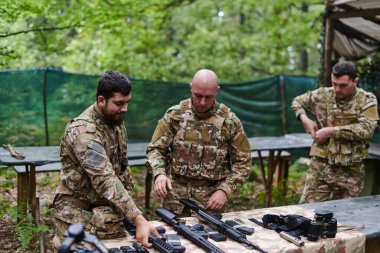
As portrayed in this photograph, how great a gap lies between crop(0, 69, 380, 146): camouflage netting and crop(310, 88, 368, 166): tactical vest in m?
2.69

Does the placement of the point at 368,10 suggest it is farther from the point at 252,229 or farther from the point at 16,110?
the point at 16,110

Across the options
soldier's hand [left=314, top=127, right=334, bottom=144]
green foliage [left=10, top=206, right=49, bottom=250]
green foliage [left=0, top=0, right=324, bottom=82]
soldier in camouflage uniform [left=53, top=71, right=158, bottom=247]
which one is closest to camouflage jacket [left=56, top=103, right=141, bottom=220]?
soldier in camouflage uniform [left=53, top=71, right=158, bottom=247]

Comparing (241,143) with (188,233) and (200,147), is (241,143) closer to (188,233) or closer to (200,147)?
(200,147)

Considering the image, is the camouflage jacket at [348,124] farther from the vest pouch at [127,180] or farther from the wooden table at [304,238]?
the vest pouch at [127,180]

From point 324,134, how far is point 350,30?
3.45 meters

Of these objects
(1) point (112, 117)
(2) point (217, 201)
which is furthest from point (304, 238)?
(1) point (112, 117)

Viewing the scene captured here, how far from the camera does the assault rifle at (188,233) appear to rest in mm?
2776

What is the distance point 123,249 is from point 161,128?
57.2 inches

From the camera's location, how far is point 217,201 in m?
3.71

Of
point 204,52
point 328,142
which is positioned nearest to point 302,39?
point 204,52

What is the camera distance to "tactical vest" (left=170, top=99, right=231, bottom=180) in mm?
3875

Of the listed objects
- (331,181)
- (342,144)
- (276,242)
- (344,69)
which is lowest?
(331,181)

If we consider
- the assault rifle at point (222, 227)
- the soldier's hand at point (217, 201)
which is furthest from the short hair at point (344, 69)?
the assault rifle at point (222, 227)

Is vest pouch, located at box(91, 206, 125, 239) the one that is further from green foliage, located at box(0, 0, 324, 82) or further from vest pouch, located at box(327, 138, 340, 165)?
green foliage, located at box(0, 0, 324, 82)
